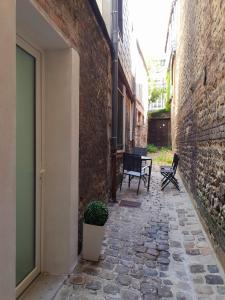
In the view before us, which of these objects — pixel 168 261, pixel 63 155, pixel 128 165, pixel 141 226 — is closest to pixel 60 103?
pixel 63 155

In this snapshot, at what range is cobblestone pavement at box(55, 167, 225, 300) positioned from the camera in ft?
8.79

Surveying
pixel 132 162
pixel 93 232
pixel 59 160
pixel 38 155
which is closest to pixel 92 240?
pixel 93 232

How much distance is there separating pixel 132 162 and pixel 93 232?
4.11 meters

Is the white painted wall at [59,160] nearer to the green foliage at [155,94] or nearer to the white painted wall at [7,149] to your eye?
the white painted wall at [7,149]

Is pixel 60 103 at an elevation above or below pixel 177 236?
above

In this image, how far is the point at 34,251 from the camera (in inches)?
112

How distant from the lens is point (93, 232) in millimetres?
3229

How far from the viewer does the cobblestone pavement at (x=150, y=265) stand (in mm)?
2678

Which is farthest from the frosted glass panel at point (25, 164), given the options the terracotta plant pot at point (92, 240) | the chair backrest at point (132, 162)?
the chair backrest at point (132, 162)

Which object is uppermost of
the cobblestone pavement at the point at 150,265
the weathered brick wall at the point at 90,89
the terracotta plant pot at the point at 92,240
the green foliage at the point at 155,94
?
the green foliage at the point at 155,94

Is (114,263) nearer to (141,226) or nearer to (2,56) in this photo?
(141,226)

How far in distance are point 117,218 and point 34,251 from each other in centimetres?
225

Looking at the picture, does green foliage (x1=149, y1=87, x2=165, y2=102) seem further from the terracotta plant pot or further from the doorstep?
the doorstep

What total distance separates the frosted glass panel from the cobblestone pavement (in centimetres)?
46
